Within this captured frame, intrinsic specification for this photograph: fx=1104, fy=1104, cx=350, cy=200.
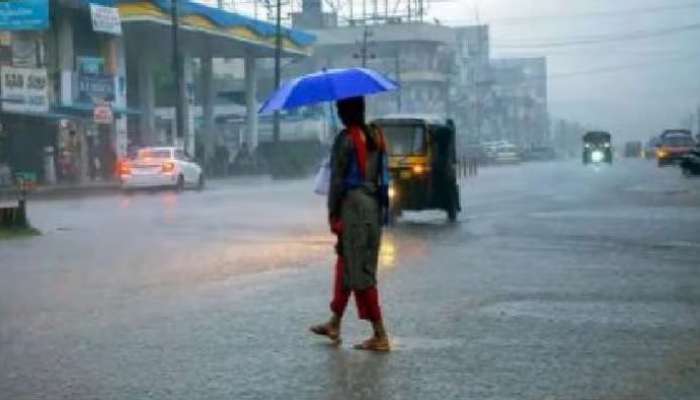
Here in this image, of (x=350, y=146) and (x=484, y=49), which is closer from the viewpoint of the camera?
(x=350, y=146)

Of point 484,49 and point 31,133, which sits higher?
point 484,49

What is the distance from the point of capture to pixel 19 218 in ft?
63.9

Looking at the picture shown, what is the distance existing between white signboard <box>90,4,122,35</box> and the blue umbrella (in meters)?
37.3

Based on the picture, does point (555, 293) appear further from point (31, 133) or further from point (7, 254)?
point (31, 133)

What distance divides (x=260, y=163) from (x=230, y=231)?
4508 cm

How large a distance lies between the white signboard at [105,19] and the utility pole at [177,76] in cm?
317

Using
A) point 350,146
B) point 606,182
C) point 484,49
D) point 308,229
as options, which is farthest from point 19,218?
point 484,49

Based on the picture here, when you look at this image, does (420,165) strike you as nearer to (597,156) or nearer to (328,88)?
(328,88)

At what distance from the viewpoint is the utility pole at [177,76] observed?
48.8 m

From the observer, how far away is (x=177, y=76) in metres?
51.9

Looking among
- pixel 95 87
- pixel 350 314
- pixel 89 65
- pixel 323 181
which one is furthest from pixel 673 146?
pixel 323 181

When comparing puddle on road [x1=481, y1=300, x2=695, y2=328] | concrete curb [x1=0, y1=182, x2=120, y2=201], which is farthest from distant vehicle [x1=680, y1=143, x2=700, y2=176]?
puddle on road [x1=481, y1=300, x2=695, y2=328]

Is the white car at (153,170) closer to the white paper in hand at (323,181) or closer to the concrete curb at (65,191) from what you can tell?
the concrete curb at (65,191)

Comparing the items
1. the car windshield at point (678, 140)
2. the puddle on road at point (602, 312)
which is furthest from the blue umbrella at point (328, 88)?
the car windshield at point (678, 140)
